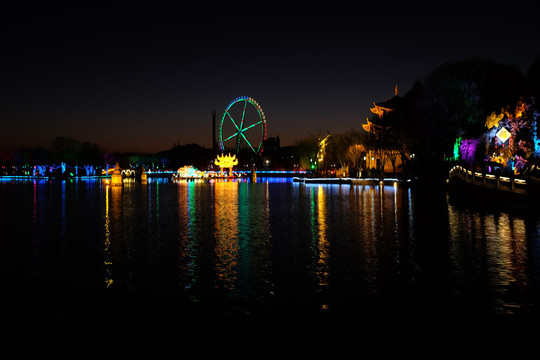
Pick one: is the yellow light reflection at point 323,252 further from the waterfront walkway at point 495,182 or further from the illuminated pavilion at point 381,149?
the illuminated pavilion at point 381,149

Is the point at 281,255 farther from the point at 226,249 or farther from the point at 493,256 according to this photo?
the point at 493,256

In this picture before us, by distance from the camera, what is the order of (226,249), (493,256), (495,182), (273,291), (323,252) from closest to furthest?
(273,291), (493,256), (323,252), (226,249), (495,182)

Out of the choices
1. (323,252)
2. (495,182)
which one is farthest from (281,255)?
(495,182)

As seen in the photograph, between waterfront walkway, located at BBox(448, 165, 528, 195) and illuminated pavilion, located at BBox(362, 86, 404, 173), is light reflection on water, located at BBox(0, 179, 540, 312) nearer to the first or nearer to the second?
waterfront walkway, located at BBox(448, 165, 528, 195)

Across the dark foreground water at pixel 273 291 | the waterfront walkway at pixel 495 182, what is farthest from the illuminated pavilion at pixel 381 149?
the dark foreground water at pixel 273 291

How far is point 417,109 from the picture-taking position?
60.3 metres

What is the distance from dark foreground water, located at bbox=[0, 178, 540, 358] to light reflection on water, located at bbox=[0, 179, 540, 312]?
46 mm

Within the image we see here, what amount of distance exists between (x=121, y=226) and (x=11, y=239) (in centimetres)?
470

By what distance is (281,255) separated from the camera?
1423 centimetres

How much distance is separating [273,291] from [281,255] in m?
4.09

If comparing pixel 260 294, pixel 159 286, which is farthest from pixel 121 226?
pixel 260 294

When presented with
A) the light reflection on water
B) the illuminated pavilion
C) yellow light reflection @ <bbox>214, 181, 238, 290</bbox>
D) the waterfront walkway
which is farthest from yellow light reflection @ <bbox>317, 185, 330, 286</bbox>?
the illuminated pavilion

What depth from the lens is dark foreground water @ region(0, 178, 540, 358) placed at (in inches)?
289

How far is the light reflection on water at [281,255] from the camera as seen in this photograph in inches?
411
